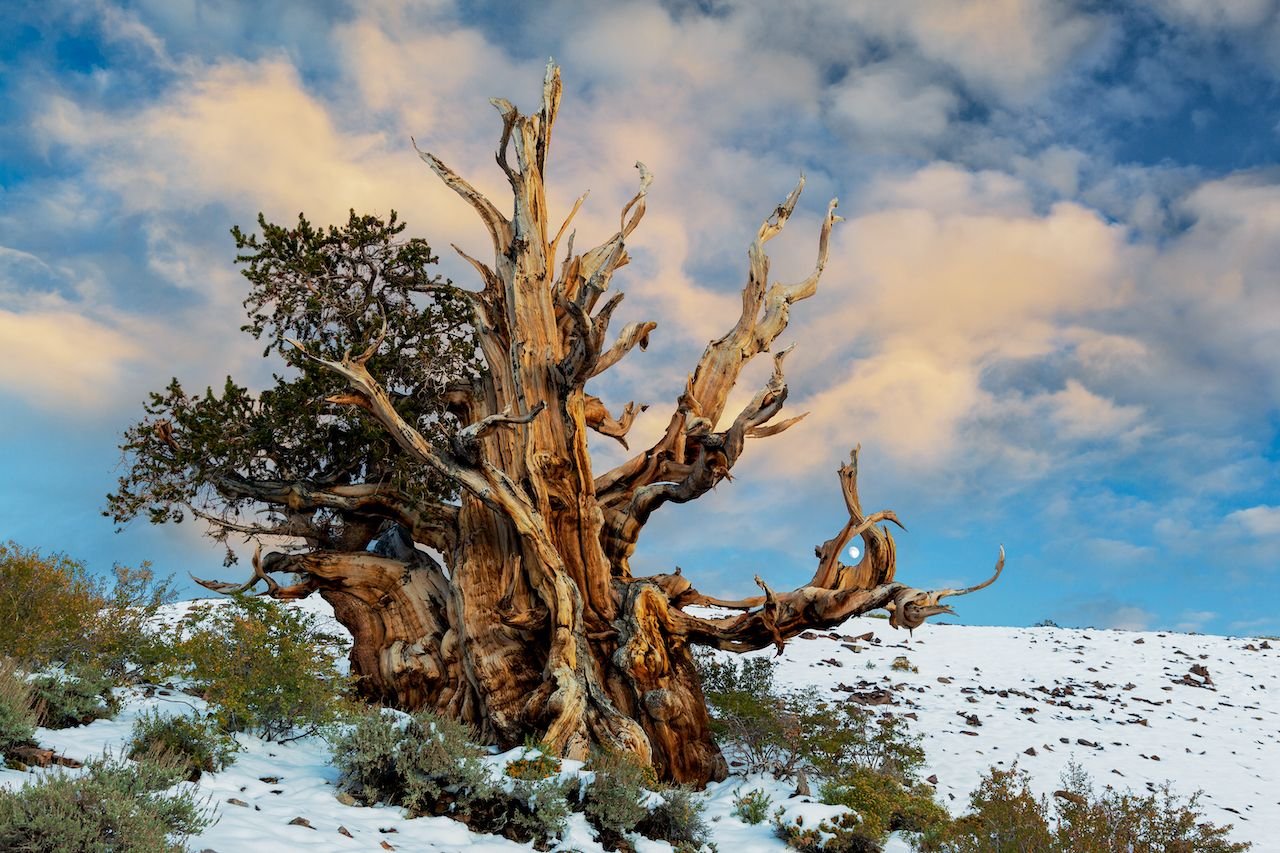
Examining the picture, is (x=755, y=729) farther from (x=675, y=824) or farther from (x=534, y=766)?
(x=534, y=766)

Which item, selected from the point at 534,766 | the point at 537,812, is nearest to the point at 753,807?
the point at 534,766

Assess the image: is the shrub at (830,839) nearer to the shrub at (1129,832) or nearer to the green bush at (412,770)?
the shrub at (1129,832)

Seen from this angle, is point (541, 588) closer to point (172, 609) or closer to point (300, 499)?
point (300, 499)

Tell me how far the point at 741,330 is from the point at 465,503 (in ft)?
20.4

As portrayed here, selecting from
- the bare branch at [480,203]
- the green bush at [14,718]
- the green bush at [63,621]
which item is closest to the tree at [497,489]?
the bare branch at [480,203]

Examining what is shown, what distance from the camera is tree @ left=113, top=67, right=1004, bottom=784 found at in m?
13.9

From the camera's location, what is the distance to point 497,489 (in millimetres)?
13648

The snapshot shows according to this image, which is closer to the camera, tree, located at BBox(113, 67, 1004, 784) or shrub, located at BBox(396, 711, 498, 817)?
shrub, located at BBox(396, 711, 498, 817)

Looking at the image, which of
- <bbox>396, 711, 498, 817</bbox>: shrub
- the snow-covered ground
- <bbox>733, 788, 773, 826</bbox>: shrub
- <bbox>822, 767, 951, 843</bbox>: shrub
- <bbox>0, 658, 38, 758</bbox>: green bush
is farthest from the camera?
<bbox>733, 788, 773, 826</bbox>: shrub

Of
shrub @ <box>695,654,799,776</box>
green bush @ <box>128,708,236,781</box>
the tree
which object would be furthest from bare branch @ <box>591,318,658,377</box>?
green bush @ <box>128,708,236,781</box>

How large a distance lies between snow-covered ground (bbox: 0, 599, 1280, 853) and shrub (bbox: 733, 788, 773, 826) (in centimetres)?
16

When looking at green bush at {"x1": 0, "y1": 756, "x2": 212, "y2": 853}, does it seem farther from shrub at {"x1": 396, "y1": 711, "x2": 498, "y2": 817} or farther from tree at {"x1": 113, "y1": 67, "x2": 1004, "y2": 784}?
tree at {"x1": 113, "y1": 67, "x2": 1004, "y2": 784}

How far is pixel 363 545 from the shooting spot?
54.7 feet

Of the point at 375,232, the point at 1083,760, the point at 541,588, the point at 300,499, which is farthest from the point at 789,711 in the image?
the point at 375,232
